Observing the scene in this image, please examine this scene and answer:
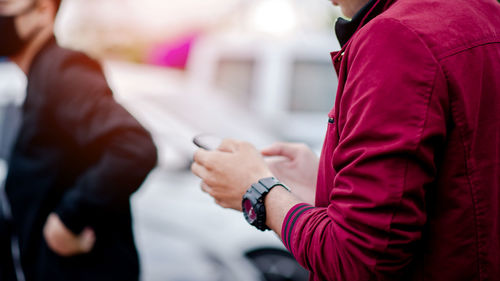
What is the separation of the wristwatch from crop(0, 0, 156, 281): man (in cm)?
72

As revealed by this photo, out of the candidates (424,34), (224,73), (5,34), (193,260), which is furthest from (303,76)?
(424,34)

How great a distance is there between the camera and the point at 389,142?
79 centimetres

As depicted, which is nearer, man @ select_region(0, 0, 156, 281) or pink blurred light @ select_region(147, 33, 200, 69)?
man @ select_region(0, 0, 156, 281)

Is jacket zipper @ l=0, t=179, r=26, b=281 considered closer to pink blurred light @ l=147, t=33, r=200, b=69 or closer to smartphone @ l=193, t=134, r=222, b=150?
smartphone @ l=193, t=134, r=222, b=150

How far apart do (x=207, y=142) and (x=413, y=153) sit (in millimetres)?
602

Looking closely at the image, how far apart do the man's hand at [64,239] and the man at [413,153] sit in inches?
37.2

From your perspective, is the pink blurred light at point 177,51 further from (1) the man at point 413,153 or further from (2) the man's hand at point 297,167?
(1) the man at point 413,153

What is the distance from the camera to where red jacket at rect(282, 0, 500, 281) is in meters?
0.79

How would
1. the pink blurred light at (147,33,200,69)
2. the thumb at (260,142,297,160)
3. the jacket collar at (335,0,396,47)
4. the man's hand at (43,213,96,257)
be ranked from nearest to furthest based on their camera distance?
the jacket collar at (335,0,396,47) < the thumb at (260,142,297,160) < the man's hand at (43,213,96,257) < the pink blurred light at (147,33,200,69)

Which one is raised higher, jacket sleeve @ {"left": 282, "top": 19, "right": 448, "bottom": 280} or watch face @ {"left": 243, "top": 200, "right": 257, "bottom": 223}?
jacket sleeve @ {"left": 282, "top": 19, "right": 448, "bottom": 280}

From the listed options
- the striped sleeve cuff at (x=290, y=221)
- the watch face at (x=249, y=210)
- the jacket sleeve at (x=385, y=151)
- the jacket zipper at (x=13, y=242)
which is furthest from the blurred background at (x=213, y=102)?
the jacket sleeve at (x=385, y=151)

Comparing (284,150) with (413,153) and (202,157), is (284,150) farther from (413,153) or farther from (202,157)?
(413,153)

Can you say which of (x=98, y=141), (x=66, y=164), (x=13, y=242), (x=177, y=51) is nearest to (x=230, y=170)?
(x=98, y=141)

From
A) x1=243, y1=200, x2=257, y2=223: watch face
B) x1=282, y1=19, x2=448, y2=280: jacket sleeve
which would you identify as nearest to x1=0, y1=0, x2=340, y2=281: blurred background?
x1=243, y1=200, x2=257, y2=223: watch face
